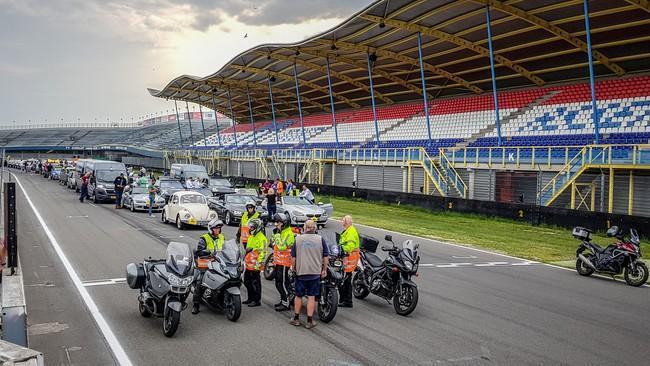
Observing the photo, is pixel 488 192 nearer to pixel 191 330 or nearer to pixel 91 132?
pixel 191 330

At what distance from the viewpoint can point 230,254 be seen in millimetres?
9297

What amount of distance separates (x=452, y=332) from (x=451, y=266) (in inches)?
246

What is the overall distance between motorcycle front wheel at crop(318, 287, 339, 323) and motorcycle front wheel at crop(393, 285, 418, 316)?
115cm

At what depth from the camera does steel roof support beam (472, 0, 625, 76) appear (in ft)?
94.1

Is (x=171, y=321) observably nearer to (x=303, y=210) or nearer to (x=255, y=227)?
(x=255, y=227)

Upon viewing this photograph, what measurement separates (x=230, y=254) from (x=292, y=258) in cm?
108

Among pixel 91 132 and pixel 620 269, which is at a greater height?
pixel 91 132

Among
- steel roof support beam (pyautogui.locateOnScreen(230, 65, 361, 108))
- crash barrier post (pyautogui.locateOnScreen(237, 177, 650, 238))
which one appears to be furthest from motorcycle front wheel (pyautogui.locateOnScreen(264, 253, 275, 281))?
steel roof support beam (pyautogui.locateOnScreen(230, 65, 361, 108))

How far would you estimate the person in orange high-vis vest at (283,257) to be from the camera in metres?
9.95

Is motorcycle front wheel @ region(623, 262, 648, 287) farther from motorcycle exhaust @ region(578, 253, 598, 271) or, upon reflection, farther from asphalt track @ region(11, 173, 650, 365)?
motorcycle exhaust @ region(578, 253, 598, 271)

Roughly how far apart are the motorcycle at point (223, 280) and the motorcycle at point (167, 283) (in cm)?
47

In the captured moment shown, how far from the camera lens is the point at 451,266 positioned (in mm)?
14727

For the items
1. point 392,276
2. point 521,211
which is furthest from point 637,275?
point 521,211

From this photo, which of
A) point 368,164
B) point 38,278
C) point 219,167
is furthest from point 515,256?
point 219,167
